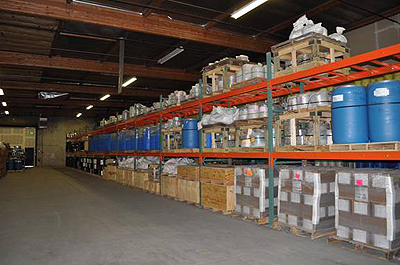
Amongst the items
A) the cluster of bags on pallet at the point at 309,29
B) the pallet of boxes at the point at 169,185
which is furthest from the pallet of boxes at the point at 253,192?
the pallet of boxes at the point at 169,185

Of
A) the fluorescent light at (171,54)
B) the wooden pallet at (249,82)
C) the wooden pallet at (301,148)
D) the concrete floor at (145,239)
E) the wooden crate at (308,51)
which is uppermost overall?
the fluorescent light at (171,54)

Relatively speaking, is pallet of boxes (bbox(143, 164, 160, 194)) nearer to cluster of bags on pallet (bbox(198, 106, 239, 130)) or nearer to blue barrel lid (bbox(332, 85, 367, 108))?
cluster of bags on pallet (bbox(198, 106, 239, 130))

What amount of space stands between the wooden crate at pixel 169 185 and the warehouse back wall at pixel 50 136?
26151 millimetres

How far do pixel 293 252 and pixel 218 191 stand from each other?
9.84 feet

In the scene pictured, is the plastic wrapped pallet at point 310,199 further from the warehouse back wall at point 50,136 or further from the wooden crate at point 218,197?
the warehouse back wall at point 50,136

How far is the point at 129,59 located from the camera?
13898 millimetres

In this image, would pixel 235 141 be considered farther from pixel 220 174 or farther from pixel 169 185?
pixel 169 185

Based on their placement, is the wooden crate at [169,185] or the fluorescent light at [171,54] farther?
the fluorescent light at [171,54]

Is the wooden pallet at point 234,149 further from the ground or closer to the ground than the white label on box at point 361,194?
further from the ground

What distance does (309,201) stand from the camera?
16.9ft

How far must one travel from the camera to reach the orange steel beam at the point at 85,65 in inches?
485

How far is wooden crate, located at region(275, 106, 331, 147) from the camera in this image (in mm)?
5363

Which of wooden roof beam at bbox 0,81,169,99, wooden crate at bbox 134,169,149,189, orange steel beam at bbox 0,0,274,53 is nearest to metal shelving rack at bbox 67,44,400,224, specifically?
orange steel beam at bbox 0,0,274,53

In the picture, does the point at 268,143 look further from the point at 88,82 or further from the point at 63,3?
the point at 88,82
